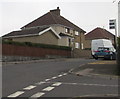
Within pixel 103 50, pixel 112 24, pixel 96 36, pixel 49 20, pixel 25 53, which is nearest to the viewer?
pixel 112 24

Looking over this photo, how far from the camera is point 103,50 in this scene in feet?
97.8

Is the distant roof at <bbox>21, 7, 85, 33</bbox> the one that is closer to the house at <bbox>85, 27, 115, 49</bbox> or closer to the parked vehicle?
the parked vehicle

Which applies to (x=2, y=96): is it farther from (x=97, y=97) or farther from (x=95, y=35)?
(x=95, y=35)

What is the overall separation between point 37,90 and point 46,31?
32.2 meters

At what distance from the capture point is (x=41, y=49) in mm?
33531

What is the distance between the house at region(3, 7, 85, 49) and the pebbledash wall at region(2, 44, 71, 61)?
187 inches

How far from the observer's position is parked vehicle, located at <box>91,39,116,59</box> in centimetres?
2961

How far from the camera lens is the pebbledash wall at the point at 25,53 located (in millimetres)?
27112

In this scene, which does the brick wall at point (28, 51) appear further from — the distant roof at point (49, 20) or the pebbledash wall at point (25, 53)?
the distant roof at point (49, 20)

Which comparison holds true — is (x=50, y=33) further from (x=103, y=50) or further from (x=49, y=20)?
(x=103, y=50)

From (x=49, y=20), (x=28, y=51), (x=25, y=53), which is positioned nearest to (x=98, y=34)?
(x=49, y=20)

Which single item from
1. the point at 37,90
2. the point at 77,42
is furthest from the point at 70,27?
the point at 37,90

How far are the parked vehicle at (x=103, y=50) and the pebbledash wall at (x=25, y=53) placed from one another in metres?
6.62

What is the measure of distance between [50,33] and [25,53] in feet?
43.7
